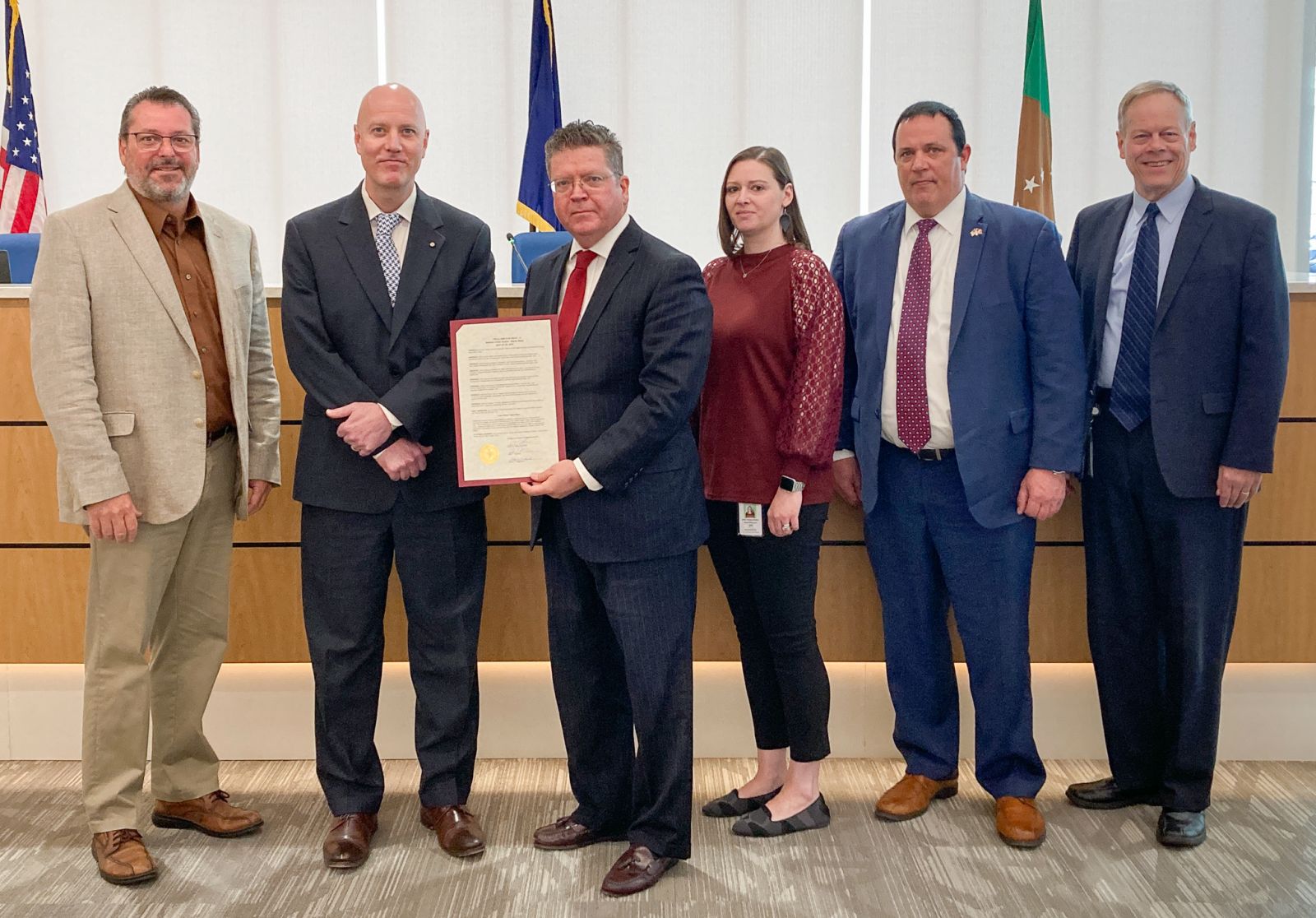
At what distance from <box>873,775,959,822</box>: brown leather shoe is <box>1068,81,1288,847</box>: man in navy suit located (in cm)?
44

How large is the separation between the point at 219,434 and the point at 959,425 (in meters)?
1.73

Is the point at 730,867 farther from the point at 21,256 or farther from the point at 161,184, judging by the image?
the point at 21,256

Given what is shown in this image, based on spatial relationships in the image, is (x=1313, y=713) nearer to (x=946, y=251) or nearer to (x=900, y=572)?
(x=900, y=572)

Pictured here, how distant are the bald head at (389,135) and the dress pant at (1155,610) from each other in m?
1.75

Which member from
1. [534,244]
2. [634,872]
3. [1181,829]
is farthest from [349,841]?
[534,244]

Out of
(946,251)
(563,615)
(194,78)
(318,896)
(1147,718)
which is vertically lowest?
(318,896)

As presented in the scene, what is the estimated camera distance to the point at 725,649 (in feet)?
9.71

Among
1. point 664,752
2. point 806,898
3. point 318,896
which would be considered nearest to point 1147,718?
point 806,898

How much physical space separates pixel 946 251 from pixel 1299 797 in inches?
66.6

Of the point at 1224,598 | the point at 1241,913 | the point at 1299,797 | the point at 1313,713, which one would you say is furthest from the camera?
the point at 1313,713

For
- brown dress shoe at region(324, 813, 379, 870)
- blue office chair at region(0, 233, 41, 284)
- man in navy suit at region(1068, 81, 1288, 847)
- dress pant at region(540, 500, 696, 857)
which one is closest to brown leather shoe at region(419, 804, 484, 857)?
brown dress shoe at region(324, 813, 379, 870)

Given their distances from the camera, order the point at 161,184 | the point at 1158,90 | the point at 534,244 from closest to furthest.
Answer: the point at 161,184, the point at 1158,90, the point at 534,244

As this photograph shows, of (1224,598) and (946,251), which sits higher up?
(946,251)

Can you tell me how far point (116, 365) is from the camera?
89.7 inches
